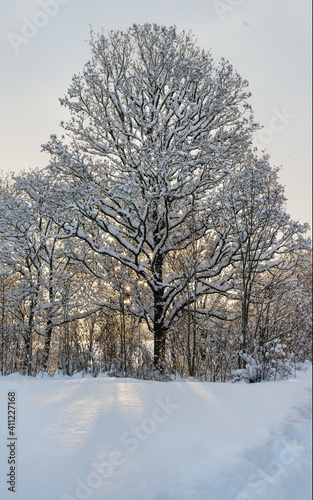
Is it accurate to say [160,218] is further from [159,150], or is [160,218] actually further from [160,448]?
[160,448]

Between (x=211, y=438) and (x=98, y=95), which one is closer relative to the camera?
(x=211, y=438)

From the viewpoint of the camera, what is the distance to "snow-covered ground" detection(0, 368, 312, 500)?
229 centimetres

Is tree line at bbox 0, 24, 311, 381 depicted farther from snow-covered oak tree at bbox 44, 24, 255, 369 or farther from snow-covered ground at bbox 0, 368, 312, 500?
snow-covered ground at bbox 0, 368, 312, 500

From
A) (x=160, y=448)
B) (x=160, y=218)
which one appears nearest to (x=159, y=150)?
(x=160, y=218)

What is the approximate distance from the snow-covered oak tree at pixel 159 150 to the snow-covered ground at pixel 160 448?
5.57m

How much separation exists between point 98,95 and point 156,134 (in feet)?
8.42

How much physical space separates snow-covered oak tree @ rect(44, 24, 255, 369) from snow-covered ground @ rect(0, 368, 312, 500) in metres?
5.57

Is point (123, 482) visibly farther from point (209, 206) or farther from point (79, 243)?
point (79, 243)

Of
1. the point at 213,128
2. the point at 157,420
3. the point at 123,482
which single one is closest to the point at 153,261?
the point at 213,128

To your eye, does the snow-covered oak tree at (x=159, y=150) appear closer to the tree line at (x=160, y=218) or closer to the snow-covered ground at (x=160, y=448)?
the tree line at (x=160, y=218)

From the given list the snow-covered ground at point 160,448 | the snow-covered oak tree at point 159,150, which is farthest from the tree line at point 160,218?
the snow-covered ground at point 160,448

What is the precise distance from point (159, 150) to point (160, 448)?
7.76m

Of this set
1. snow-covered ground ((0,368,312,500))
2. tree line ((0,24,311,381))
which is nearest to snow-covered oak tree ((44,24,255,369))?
tree line ((0,24,311,381))

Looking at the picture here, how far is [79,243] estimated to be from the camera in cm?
1163
